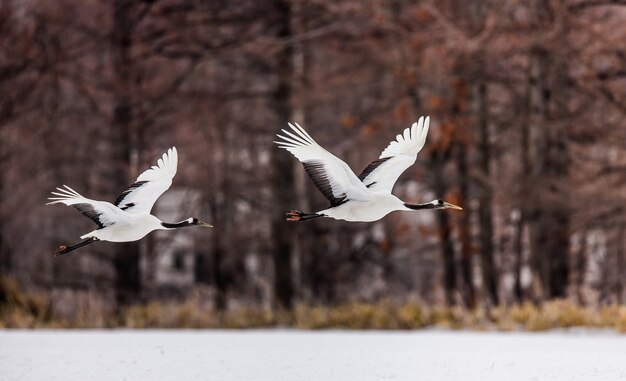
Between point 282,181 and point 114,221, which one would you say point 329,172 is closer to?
point 114,221

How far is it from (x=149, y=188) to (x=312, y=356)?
6.02 metres

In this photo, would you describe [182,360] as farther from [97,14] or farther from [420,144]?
[97,14]

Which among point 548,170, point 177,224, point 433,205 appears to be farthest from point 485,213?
point 177,224

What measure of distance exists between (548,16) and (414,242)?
12.4m

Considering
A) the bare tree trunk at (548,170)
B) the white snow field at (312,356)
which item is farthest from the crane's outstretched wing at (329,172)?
the bare tree trunk at (548,170)

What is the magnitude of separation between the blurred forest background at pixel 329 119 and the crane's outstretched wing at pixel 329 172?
12588 mm

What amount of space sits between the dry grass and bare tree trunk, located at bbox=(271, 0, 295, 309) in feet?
3.99

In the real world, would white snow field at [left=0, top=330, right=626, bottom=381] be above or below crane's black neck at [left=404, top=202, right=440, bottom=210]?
below

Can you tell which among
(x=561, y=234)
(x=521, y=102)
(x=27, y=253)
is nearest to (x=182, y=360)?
(x=561, y=234)

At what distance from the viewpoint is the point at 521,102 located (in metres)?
25.9

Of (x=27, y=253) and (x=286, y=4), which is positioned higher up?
(x=286, y=4)

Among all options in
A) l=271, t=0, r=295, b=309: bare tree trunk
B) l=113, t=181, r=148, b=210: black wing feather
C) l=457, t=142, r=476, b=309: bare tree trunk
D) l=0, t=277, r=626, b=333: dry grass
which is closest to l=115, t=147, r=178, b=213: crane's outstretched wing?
l=113, t=181, r=148, b=210: black wing feather

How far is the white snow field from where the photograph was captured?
11.8 metres

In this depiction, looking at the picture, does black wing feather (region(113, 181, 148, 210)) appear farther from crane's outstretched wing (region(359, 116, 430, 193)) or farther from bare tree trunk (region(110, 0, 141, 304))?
bare tree trunk (region(110, 0, 141, 304))
